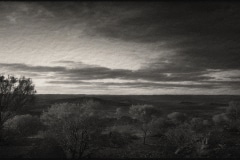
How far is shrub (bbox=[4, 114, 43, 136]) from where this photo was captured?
39.2m

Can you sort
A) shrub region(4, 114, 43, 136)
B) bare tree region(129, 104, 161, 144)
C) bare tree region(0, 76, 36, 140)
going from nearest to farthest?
bare tree region(0, 76, 36, 140) < shrub region(4, 114, 43, 136) < bare tree region(129, 104, 161, 144)

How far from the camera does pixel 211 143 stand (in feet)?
97.6

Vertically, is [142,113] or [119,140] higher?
[142,113]

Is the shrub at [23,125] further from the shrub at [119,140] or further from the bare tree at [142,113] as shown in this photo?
the bare tree at [142,113]

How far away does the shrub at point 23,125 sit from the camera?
39250 millimetres

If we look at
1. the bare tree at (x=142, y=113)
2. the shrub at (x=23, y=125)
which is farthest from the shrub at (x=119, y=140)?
the shrub at (x=23, y=125)

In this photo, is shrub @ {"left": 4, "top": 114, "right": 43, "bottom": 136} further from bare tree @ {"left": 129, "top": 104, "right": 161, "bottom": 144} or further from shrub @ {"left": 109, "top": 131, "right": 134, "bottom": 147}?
bare tree @ {"left": 129, "top": 104, "right": 161, "bottom": 144}

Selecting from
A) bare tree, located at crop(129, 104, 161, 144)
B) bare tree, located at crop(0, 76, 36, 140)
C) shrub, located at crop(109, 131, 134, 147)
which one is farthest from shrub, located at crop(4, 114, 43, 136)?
bare tree, located at crop(129, 104, 161, 144)

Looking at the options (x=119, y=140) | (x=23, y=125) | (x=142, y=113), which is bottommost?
(x=119, y=140)

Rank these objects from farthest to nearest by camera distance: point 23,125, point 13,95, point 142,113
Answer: point 142,113
point 23,125
point 13,95

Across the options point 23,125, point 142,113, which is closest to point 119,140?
point 142,113

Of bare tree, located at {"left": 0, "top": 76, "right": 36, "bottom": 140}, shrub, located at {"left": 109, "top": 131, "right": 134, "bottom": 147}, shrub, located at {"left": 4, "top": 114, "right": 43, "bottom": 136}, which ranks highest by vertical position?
bare tree, located at {"left": 0, "top": 76, "right": 36, "bottom": 140}

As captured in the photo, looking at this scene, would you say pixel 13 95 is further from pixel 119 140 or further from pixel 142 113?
pixel 142 113

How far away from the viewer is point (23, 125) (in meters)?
42.9
